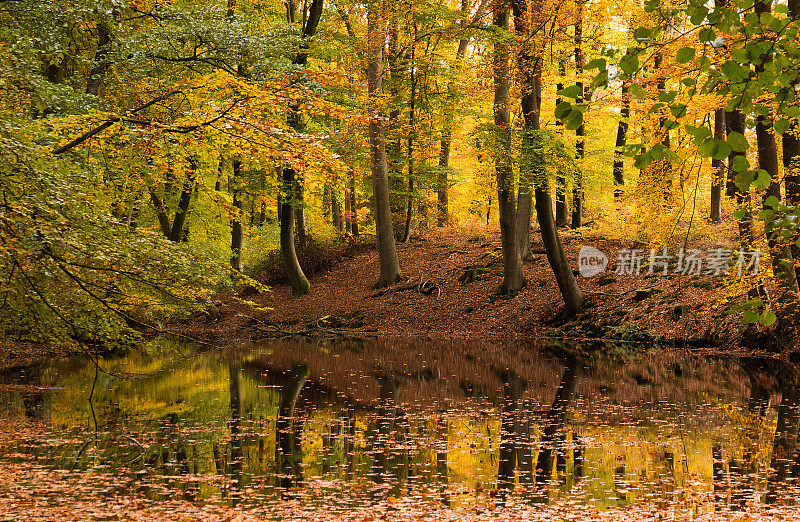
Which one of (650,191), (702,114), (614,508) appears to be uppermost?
(702,114)

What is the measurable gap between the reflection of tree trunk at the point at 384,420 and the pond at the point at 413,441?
31mm

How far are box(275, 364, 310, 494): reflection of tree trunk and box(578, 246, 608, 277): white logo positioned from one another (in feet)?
36.5

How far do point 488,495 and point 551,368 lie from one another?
775 cm

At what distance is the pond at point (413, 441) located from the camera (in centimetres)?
545

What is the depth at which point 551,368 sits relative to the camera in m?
13.1

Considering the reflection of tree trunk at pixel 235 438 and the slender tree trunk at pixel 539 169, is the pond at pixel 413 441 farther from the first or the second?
the slender tree trunk at pixel 539 169

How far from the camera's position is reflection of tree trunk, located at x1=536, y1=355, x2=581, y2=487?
641cm

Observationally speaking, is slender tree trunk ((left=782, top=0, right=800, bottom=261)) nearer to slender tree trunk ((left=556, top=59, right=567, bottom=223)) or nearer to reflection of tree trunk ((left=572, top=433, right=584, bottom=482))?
slender tree trunk ((left=556, top=59, right=567, bottom=223))

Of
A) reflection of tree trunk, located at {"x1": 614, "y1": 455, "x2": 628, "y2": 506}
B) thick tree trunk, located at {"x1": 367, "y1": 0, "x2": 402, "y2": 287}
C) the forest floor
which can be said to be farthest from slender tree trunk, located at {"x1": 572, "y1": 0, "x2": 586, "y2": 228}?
reflection of tree trunk, located at {"x1": 614, "y1": 455, "x2": 628, "y2": 506}

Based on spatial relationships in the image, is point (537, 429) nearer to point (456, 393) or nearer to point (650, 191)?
point (456, 393)

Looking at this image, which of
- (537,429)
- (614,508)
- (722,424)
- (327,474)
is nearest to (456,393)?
(537,429)

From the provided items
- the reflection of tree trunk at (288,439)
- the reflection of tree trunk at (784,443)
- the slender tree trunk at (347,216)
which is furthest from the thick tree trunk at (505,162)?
the slender tree trunk at (347,216)

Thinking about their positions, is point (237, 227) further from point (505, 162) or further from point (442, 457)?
point (442, 457)

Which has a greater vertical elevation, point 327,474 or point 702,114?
point 702,114
